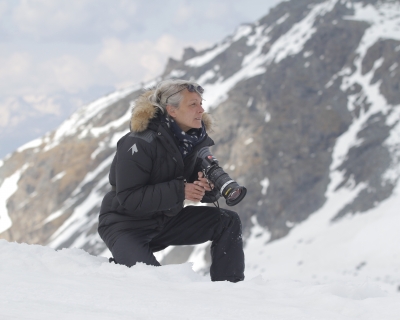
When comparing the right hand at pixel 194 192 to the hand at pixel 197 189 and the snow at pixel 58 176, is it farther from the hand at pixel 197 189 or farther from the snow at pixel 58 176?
the snow at pixel 58 176

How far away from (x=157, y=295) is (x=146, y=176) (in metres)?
1.99

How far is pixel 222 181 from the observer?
17.1 ft

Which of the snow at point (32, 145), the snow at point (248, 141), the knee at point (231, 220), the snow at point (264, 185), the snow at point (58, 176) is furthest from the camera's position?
the snow at point (32, 145)

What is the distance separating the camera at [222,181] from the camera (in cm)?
509

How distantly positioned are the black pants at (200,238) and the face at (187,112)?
3.51 feet

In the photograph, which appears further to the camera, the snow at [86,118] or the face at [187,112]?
the snow at [86,118]

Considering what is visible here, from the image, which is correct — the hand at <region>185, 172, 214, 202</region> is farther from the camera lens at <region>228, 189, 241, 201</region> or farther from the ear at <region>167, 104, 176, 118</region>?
the ear at <region>167, 104, 176, 118</region>

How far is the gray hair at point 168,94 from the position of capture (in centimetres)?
577

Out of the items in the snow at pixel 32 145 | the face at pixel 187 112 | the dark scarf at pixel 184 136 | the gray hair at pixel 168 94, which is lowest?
the dark scarf at pixel 184 136

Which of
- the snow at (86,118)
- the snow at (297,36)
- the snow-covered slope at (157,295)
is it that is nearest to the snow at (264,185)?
the snow at (297,36)

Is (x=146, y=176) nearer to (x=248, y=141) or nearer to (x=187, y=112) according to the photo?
(x=187, y=112)

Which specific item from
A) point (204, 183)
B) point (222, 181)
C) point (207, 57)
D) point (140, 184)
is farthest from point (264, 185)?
point (222, 181)

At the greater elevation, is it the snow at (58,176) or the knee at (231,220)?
the snow at (58,176)

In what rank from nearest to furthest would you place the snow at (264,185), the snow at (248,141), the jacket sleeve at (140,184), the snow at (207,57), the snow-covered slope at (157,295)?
the snow-covered slope at (157,295) → the jacket sleeve at (140,184) → the snow at (264,185) → the snow at (248,141) → the snow at (207,57)
